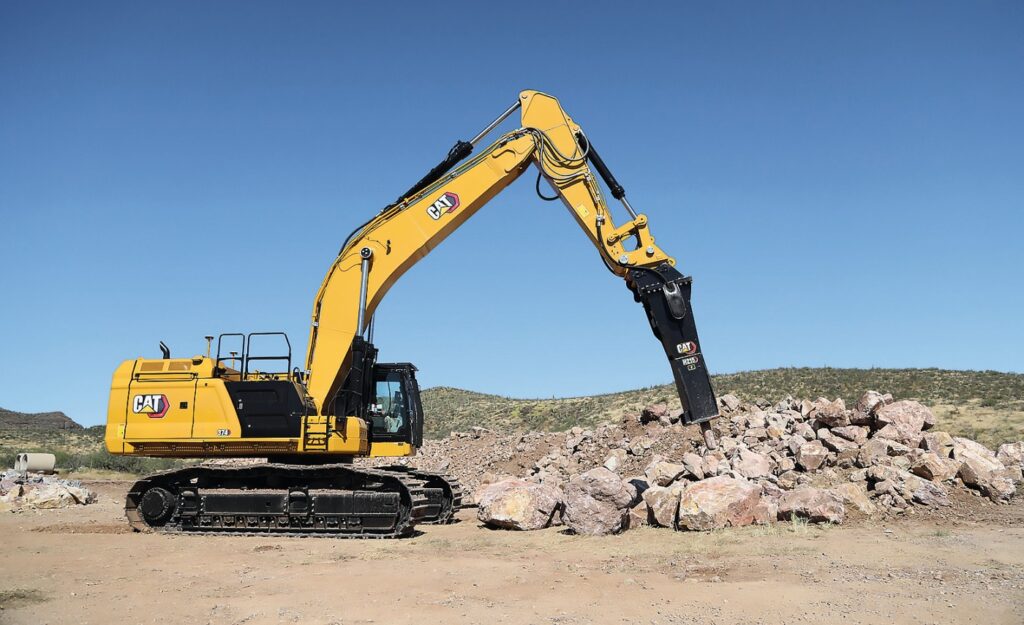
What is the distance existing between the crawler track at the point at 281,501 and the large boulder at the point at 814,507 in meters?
5.68

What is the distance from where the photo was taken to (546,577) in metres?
9.09

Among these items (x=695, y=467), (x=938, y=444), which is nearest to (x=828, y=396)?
(x=938, y=444)

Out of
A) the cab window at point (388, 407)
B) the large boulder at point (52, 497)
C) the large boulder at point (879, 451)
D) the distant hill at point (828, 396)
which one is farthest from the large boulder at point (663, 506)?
the large boulder at point (52, 497)

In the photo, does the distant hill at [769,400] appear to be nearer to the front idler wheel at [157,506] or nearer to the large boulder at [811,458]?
the large boulder at [811,458]

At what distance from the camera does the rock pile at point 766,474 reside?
12.0 m

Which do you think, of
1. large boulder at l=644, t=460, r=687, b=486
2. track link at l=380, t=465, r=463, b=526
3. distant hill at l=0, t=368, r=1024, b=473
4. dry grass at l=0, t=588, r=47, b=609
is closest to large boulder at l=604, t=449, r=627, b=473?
large boulder at l=644, t=460, r=687, b=486

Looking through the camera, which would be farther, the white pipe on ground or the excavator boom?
the white pipe on ground

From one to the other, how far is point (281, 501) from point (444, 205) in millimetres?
5564

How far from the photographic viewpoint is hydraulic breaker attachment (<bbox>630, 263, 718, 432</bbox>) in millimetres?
11898

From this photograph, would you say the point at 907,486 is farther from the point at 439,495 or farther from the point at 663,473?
the point at 439,495

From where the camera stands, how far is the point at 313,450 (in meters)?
13.4

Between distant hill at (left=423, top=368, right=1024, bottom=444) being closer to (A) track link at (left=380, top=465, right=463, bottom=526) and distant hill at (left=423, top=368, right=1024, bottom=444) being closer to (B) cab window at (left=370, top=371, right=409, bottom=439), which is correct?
(A) track link at (left=380, top=465, right=463, bottom=526)

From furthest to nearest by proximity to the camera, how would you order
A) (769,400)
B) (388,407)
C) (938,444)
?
(769,400) → (938,444) → (388,407)

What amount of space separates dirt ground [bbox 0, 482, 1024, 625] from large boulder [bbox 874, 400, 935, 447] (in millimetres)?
2603
